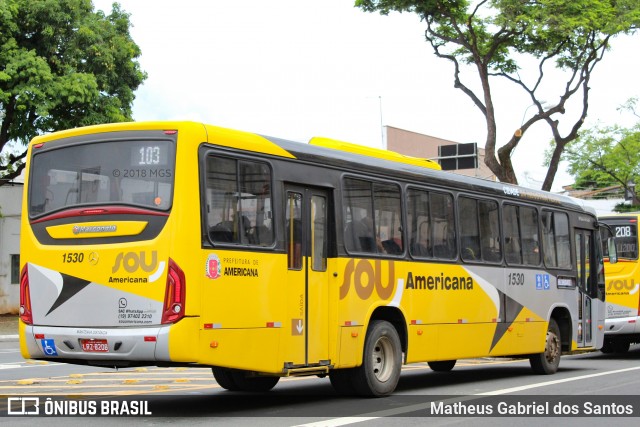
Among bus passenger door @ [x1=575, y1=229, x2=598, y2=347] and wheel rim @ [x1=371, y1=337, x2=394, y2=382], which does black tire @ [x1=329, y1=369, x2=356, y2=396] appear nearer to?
wheel rim @ [x1=371, y1=337, x2=394, y2=382]

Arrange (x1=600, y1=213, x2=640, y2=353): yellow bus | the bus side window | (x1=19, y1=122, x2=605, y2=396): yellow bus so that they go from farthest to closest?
(x1=600, y1=213, x2=640, y2=353): yellow bus → the bus side window → (x1=19, y1=122, x2=605, y2=396): yellow bus

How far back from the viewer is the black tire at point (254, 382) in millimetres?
13008

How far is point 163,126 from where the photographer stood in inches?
404

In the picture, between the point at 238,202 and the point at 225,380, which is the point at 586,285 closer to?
the point at 225,380

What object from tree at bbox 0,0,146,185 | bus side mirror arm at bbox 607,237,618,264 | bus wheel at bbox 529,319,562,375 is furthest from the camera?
tree at bbox 0,0,146,185

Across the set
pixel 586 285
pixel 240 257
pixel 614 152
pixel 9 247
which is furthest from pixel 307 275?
pixel 614 152

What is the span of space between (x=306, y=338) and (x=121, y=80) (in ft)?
82.1

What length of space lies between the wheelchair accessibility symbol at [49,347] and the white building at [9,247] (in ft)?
87.0

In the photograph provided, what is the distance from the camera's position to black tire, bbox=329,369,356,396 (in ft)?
40.9

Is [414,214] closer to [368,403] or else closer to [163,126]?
[368,403]

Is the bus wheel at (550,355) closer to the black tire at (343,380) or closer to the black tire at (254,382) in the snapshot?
the black tire at (343,380)

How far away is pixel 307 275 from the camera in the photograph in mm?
11555

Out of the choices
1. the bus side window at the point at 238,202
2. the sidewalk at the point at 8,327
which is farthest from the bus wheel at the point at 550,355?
the sidewalk at the point at 8,327

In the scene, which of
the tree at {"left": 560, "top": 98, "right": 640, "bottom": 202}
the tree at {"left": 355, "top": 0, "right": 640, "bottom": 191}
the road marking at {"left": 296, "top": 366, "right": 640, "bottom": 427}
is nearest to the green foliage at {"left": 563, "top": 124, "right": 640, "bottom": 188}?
the tree at {"left": 560, "top": 98, "right": 640, "bottom": 202}
